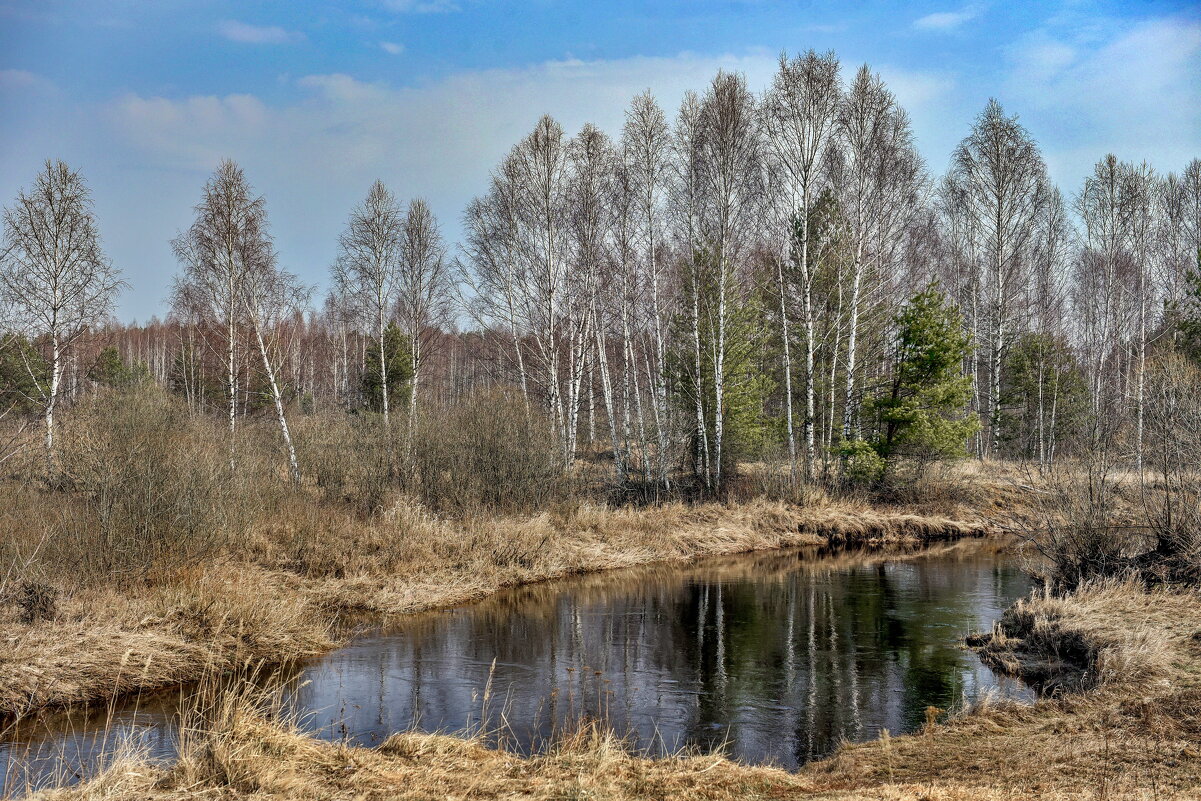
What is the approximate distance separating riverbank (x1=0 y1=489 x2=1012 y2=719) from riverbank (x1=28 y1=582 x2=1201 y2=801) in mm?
1956

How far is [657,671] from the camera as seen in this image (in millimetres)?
11586

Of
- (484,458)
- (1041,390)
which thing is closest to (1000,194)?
(1041,390)

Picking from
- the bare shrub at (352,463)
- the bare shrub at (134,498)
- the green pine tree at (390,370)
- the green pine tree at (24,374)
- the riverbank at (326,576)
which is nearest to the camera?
A: the riverbank at (326,576)

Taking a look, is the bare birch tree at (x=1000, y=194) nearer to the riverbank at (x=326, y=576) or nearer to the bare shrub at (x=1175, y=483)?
the riverbank at (x=326, y=576)

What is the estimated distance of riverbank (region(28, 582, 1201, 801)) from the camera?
583cm

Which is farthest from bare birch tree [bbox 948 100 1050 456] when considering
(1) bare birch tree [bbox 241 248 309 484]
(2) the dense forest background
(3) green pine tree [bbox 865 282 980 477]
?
(1) bare birch tree [bbox 241 248 309 484]

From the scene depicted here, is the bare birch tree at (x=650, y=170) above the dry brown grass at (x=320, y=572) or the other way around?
above

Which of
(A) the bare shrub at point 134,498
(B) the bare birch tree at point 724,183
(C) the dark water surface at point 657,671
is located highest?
(B) the bare birch tree at point 724,183

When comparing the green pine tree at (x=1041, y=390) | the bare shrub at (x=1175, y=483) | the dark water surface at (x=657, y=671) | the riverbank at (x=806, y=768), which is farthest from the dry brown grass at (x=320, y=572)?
the bare shrub at (x=1175, y=483)

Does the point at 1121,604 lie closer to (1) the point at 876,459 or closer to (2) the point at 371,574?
(2) the point at 371,574

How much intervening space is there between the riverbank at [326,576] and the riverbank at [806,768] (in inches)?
77.0

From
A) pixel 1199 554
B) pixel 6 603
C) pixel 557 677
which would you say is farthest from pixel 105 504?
pixel 1199 554

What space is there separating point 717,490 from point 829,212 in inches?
395

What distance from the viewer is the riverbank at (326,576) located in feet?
33.4
